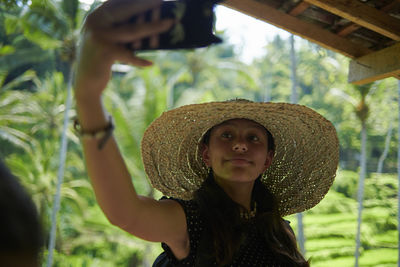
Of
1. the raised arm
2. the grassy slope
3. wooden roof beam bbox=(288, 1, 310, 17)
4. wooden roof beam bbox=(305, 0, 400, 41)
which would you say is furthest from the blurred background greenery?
the raised arm

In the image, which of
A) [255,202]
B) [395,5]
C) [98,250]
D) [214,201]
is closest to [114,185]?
[214,201]

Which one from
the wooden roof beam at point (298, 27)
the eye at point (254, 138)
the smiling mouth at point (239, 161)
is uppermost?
the wooden roof beam at point (298, 27)

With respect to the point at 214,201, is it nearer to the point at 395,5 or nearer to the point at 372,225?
the point at 395,5

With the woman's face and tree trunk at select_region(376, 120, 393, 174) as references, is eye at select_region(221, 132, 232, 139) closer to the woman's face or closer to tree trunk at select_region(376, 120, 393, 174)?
the woman's face

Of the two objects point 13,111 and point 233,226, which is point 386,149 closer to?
point 13,111

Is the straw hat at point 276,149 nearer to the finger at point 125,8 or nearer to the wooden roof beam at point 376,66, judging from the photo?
the wooden roof beam at point 376,66

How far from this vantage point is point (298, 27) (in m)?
2.18

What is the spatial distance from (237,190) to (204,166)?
13.8 inches

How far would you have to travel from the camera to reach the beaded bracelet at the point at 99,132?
30.7 inches

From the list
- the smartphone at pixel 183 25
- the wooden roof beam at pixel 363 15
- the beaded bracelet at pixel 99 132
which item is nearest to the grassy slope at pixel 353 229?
the wooden roof beam at pixel 363 15

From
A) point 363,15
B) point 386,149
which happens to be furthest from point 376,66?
point 386,149

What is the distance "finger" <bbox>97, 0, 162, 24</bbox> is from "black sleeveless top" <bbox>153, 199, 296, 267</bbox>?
29.0 inches

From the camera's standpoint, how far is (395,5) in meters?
1.99

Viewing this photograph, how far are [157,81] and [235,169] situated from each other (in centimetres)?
1157
